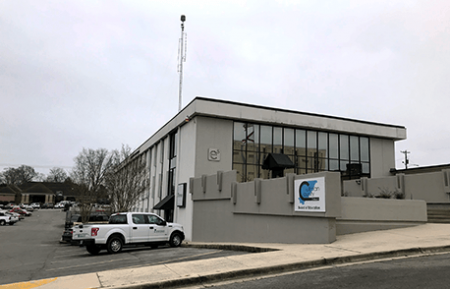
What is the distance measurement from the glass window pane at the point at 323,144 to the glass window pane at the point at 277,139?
3.93 metres

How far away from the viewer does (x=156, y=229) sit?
18.3 m

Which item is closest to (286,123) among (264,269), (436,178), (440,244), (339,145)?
(339,145)

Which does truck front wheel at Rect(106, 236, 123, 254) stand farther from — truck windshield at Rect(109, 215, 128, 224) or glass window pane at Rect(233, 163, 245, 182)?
glass window pane at Rect(233, 163, 245, 182)

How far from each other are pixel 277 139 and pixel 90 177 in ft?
75.3

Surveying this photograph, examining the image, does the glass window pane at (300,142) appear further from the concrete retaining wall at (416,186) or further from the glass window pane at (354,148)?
the concrete retaining wall at (416,186)

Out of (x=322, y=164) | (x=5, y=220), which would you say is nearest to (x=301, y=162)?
(x=322, y=164)

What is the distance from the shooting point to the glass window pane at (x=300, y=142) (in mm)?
31922

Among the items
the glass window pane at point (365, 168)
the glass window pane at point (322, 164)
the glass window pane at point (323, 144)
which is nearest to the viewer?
the glass window pane at point (322, 164)

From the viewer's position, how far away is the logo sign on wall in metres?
13.9

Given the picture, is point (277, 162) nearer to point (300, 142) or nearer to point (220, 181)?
point (220, 181)

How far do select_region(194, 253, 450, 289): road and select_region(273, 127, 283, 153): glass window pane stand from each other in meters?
21.5

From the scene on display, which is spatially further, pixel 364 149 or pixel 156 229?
pixel 364 149

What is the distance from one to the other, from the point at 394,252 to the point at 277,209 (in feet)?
22.9

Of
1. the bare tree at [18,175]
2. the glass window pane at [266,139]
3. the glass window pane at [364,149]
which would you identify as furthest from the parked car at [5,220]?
the bare tree at [18,175]
